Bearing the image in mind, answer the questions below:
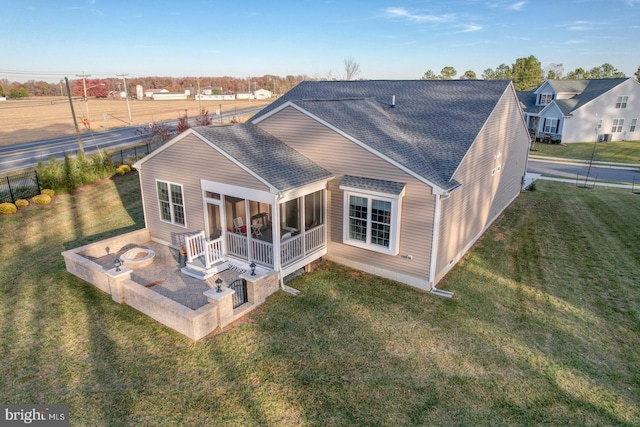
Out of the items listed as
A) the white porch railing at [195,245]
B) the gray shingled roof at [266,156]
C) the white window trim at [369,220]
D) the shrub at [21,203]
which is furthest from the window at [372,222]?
the shrub at [21,203]

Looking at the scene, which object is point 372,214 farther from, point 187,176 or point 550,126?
point 550,126

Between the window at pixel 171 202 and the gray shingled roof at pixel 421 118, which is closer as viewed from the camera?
the gray shingled roof at pixel 421 118

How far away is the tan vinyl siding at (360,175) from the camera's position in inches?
412

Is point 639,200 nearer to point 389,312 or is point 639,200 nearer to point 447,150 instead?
point 447,150

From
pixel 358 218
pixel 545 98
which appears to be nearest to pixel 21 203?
pixel 358 218

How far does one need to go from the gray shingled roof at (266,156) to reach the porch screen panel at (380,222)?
180 centimetres

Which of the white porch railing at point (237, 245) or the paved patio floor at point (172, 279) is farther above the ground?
the white porch railing at point (237, 245)

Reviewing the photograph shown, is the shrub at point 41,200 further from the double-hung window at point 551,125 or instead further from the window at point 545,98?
the window at point 545,98

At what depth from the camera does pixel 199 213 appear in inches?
486

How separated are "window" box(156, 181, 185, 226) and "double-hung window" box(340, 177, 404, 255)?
5.64 metres

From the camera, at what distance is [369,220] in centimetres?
1116

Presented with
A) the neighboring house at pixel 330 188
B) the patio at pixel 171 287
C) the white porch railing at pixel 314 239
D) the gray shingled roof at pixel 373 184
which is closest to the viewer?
the patio at pixel 171 287

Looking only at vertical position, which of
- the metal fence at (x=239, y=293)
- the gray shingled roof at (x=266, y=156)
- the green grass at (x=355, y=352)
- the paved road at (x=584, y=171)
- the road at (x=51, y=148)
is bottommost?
the paved road at (x=584, y=171)

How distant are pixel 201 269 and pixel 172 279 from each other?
0.87 metres
